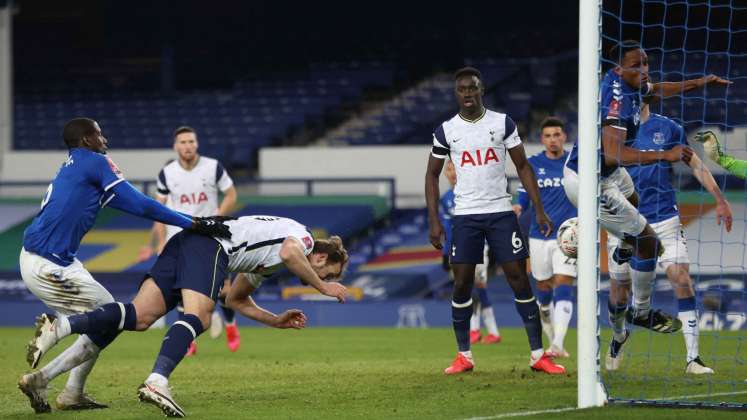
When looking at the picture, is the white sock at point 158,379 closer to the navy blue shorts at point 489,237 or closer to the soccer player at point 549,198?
the navy blue shorts at point 489,237

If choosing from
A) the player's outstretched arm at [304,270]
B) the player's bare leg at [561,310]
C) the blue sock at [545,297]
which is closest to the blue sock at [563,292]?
the player's bare leg at [561,310]

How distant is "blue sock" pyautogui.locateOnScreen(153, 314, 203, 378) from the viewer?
299 inches

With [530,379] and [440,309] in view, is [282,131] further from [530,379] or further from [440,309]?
[530,379]

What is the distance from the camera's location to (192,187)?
44.4 feet

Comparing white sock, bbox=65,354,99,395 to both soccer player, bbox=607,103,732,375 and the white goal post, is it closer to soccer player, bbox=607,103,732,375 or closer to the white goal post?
the white goal post

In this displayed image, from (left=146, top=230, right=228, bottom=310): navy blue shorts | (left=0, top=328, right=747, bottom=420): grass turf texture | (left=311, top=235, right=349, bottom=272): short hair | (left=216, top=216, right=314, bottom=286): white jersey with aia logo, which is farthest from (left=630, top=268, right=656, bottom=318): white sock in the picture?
(left=146, top=230, right=228, bottom=310): navy blue shorts

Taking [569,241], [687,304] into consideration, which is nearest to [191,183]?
[569,241]

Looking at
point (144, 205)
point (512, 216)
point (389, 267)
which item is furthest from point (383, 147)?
point (144, 205)

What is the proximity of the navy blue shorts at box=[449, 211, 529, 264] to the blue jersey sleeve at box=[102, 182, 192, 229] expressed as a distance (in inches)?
108

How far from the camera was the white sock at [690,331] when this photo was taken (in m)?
9.92

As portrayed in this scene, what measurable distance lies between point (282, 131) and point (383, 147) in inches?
105

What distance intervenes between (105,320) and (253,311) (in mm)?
1098

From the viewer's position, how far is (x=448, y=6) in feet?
95.3

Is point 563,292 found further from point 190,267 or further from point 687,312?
point 190,267
